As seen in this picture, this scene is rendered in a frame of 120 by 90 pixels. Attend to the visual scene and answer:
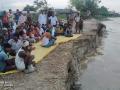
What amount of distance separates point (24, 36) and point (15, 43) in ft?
2.77

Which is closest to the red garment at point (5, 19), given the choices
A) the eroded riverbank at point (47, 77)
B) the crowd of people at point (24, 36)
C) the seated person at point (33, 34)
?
the crowd of people at point (24, 36)

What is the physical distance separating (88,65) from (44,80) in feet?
30.2

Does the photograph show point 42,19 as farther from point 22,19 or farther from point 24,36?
point 24,36

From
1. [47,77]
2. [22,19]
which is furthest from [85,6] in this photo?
[47,77]

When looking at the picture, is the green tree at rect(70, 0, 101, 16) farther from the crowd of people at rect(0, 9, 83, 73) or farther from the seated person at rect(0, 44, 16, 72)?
the seated person at rect(0, 44, 16, 72)

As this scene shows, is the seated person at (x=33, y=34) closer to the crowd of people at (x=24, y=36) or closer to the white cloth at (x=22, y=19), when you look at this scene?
the crowd of people at (x=24, y=36)

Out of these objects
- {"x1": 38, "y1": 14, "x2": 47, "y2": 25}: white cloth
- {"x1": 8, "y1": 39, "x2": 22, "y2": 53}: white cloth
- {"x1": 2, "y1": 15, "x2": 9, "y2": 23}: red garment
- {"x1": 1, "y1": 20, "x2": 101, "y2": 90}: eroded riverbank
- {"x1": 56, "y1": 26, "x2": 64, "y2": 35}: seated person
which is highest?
{"x1": 2, "y1": 15, "x2": 9, "y2": 23}: red garment

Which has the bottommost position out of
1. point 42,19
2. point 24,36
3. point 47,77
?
point 47,77

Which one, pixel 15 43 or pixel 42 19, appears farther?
pixel 42 19

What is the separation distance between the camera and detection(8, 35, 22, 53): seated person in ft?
39.0

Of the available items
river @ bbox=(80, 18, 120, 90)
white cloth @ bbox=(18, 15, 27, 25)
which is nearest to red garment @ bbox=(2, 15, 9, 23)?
white cloth @ bbox=(18, 15, 27, 25)

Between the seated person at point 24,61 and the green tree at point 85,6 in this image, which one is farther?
the green tree at point 85,6

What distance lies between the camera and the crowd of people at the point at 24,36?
32.2 feet

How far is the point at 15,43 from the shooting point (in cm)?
1197
